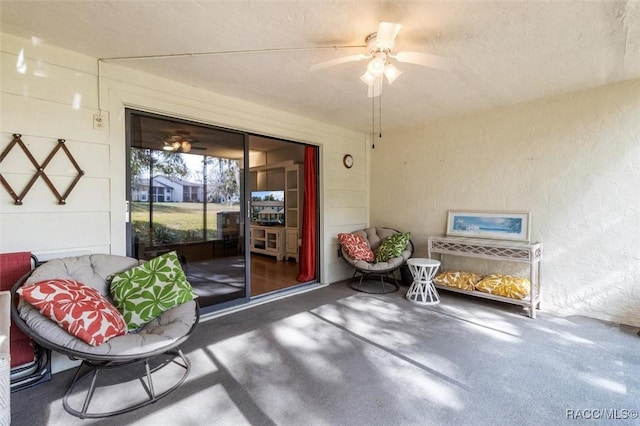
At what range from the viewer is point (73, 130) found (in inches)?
90.5

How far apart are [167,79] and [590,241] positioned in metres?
4.58

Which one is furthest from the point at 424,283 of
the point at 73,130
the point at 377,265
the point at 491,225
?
the point at 73,130

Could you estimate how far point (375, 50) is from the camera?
2027mm

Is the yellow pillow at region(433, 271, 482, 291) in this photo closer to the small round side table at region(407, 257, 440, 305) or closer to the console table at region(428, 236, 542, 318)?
the console table at region(428, 236, 542, 318)

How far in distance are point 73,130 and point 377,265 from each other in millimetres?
3470

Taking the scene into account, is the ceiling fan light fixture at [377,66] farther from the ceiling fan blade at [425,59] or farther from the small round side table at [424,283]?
the small round side table at [424,283]

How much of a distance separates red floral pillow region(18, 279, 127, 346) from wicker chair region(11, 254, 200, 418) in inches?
1.8

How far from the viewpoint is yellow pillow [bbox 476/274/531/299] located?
3193mm

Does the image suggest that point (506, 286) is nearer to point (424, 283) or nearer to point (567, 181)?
point (424, 283)

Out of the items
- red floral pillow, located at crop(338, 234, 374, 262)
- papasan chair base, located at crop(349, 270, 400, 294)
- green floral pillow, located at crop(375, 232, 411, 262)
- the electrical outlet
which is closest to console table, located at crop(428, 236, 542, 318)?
green floral pillow, located at crop(375, 232, 411, 262)

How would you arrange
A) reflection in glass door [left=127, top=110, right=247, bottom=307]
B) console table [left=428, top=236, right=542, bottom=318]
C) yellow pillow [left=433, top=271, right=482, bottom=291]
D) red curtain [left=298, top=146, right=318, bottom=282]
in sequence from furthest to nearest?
red curtain [left=298, top=146, right=318, bottom=282]
yellow pillow [left=433, top=271, right=482, bottom=291]
console table [left=428, top=236, right=542, bottom=318]
reflection in glass door [left=127, top=110, right=247, bottom=307]

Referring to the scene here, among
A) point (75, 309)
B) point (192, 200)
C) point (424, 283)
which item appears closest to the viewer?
point (75, 309)

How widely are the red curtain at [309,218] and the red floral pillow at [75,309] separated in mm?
2780

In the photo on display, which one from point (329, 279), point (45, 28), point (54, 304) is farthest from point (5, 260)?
point (329, 279)
